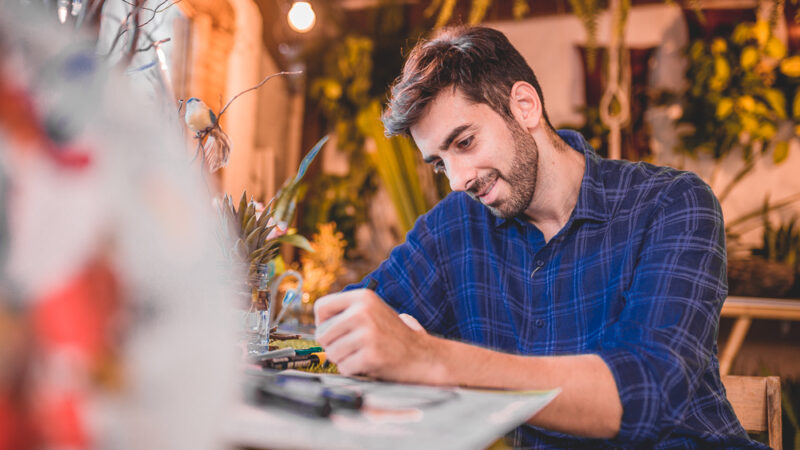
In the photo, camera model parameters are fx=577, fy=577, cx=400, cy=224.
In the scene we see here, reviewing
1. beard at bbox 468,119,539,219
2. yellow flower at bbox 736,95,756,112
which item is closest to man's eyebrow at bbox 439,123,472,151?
beard at bbox 468,119,539,219

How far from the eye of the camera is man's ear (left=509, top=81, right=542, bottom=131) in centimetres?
130

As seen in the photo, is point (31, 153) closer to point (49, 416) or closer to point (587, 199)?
point (49, 416)

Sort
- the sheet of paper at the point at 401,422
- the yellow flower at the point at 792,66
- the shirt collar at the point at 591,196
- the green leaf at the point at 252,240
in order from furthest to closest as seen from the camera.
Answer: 1. the yellow flower at the point at 792,66
2. the shirt collar at the point at 591,196
3. the green leaf at the point at 252,240
4. the sheet of paper at the point at 401,422

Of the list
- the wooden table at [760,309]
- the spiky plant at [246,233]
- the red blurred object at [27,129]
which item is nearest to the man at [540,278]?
the spiky plant at [246,233]

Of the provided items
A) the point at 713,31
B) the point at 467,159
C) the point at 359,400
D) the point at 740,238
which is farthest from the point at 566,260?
the point at 713,31

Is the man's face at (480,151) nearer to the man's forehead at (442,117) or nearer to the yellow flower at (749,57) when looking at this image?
the man's forehead at (442,117)

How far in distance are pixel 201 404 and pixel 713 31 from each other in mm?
3395

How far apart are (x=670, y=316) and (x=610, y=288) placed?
27cm

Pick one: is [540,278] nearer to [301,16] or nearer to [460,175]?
[460,175]

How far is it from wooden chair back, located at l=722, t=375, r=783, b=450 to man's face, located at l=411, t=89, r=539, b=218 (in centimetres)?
55

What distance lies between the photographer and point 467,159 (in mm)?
1248

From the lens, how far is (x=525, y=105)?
1.32m

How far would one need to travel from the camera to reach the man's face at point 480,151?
1234 mm

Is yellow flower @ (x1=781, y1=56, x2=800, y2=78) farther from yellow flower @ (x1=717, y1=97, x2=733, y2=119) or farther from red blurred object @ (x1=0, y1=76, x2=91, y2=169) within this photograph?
red blurred object @ (x1=0, y1=76, x2=91, y2=169)
